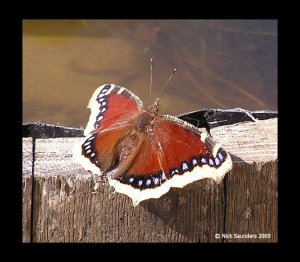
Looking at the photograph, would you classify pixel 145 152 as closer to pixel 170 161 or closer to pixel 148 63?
pixel 170 161

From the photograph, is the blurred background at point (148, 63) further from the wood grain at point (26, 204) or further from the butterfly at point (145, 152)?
the wood grain at point (26, 204)

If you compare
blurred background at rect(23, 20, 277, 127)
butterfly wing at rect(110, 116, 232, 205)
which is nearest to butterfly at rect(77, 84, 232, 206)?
butterfly wing at rect(110, 116, 232, 205)

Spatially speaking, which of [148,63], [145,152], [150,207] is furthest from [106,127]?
[148,63]

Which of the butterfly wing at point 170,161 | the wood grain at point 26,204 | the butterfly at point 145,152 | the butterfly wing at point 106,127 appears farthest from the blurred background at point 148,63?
the wood grain at point 26,204

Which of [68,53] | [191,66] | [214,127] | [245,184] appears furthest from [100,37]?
[245,184]

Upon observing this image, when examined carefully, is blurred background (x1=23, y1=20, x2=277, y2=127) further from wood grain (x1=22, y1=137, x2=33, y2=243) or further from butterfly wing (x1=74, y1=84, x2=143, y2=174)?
wood grain (x1=22, y1=137, x2=33, y2=243)

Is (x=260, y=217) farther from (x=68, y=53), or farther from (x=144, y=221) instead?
(x=68, y=53)
